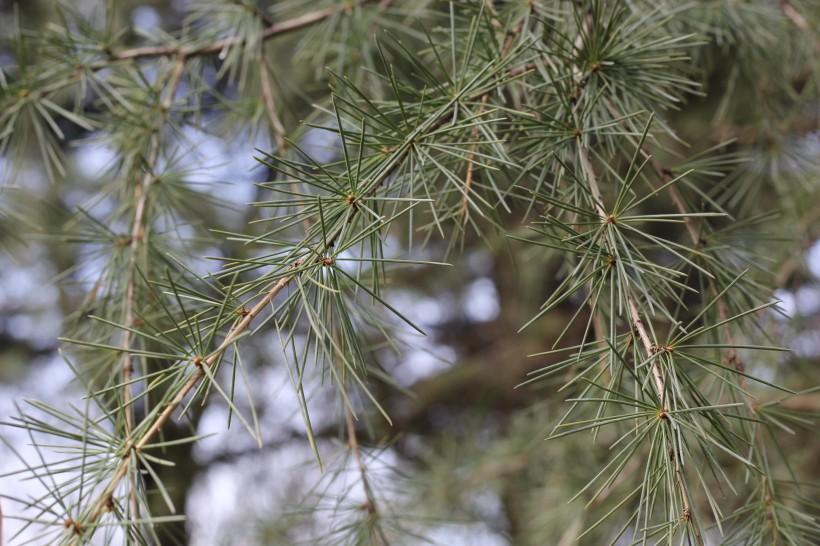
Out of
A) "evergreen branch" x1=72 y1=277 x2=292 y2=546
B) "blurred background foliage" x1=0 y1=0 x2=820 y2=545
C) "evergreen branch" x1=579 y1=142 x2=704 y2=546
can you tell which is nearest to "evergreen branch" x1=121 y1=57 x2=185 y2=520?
"blurred background foliage" x1=0 y1=0 x2=820 y2=545

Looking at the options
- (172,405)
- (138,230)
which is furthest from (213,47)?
(172,405)

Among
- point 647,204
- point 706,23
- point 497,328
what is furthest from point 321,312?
point 497,328

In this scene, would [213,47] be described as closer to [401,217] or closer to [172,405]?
[401,217]

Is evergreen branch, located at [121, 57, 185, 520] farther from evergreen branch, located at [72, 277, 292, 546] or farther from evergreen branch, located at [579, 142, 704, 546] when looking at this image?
evergreen branch, located at [579, 142, 704, 546]

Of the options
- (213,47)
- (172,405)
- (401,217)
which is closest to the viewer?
(172,405)

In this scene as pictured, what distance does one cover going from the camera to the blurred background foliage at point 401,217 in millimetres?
545

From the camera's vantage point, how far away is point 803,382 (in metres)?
1.57

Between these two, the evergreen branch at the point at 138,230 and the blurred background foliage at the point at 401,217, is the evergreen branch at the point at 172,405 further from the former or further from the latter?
the evergreen branch at the point at 138,230

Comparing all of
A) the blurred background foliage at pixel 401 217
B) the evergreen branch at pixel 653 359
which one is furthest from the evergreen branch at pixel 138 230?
the evergreen branch at pixel 653 359

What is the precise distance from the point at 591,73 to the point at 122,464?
1.41 feet

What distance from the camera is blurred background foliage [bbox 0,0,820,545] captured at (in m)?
0.54

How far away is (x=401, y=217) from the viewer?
0.65m

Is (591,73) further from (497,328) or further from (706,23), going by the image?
(497,328)

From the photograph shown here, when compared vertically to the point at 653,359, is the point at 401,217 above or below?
above
